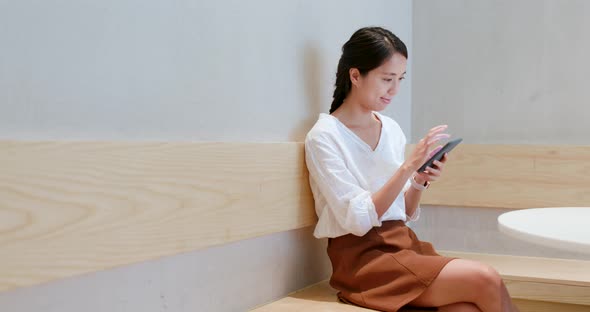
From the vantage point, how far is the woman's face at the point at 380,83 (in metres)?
2.23

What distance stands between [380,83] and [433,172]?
34 centimetres

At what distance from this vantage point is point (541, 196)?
2.82m

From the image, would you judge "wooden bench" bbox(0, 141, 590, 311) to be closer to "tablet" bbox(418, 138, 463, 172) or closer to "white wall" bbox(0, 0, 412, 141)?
"white wall" bbox(0, 0, 412, 141)

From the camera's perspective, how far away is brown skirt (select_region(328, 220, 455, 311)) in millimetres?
1982

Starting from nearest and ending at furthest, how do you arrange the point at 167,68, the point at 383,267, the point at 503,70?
the point at 167,68 → the point at 383,267 → the point at 503,70

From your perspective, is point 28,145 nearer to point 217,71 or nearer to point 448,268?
point 217,71

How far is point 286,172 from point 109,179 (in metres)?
0.74

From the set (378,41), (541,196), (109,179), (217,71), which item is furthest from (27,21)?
(541,196)

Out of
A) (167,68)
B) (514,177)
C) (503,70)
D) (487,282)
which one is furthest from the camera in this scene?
(503,70)

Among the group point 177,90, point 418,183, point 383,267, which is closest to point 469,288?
point 383,267

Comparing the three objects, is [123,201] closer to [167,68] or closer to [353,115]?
[167,68]

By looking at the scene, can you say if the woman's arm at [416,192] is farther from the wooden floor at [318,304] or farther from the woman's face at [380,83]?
the wooden floor at [318,304]

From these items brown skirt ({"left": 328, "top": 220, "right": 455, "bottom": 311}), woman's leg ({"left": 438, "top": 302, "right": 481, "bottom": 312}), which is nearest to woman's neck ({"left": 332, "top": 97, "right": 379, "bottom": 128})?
brown skirt ({"left": 328, "top": 220, "right": 455, "bottom": 311})

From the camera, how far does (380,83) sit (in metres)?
2.24
